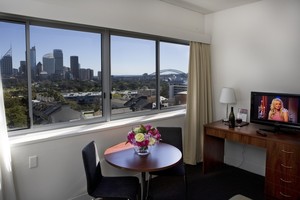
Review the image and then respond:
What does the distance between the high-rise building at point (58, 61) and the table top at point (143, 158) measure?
1088mm

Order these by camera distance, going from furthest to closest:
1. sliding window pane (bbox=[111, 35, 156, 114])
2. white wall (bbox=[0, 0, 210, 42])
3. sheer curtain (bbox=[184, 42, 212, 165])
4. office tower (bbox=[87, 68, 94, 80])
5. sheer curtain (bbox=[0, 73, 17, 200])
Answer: sheer curtain (bbox=[184, 42, 212, 165])
sliding window pane (bbox=[111, 35, 156, 114])
office tower (bbox=[87, 68, 94, 80])
white wall (bbox=[0, 0, 210, 42])
sheer curtain (bbox=[0, 73, 17, 200])

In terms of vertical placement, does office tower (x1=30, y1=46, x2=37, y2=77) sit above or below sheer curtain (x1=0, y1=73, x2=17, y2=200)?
above

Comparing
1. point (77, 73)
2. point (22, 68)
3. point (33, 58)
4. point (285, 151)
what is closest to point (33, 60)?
point (33, 58)

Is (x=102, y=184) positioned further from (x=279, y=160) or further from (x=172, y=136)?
(x=279, y=160)

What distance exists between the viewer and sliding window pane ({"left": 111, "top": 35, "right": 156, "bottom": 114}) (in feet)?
9.93

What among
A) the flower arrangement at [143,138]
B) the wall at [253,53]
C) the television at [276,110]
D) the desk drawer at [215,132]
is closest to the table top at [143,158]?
the flower arrangement at [143,138]

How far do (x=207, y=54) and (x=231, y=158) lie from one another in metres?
1.86

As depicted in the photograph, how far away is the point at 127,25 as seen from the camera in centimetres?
278

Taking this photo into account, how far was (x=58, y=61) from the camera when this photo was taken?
2504mm

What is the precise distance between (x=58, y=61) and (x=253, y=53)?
281cm

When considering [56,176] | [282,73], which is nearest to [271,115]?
[282,73]

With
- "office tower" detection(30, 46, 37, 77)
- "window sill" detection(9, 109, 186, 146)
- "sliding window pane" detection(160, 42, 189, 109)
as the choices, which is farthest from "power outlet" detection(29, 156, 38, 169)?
"sliding window pane" detection(160, 42, 189, 109)

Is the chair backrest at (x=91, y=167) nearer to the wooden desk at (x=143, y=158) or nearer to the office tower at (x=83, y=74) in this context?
the wooden desk at (x=143, y=158)

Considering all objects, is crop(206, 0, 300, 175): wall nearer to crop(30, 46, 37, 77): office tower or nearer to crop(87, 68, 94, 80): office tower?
crop(87, 68, 94, 80): office tower
